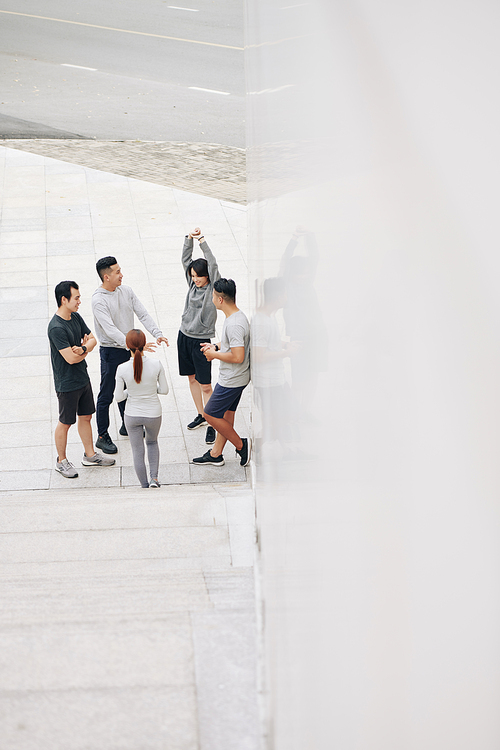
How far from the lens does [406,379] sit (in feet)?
1.64

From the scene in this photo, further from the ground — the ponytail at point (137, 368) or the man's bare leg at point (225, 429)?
the ponytail at point (137, 368)

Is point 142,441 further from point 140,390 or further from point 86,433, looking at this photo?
point 86,433

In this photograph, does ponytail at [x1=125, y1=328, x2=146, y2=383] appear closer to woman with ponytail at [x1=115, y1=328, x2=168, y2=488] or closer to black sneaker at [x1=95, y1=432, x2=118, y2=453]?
woman with ponytail at [x1=115, y1=328, x2=168, y2=488]

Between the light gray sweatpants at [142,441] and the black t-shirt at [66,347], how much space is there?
2.17ft

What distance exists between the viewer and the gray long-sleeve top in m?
6.25

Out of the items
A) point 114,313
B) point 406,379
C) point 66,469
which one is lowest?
point 66,469

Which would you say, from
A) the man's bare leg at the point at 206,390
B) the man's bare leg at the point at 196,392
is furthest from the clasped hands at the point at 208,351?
the man's bare leg at the point at 196,392

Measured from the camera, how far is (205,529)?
3855 mm

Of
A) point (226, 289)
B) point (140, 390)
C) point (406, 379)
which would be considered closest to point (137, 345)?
point (140, 390)

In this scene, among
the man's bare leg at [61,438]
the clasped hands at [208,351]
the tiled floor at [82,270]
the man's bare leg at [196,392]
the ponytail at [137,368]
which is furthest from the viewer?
the man's bare leg at [196,392]

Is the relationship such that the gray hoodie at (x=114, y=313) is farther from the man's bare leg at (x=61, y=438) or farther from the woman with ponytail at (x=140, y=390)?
the man's bare leg at (x=61, y=438)

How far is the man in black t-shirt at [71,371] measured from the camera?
18.3ft

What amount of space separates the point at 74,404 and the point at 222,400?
1.26m

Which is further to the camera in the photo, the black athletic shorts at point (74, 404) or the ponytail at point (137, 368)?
the black athletic shorts at point (74, 404)
